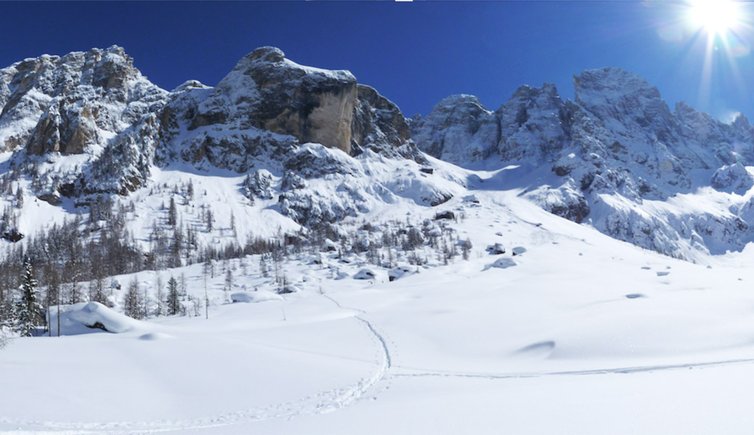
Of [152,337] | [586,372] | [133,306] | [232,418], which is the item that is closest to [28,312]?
[133,306]

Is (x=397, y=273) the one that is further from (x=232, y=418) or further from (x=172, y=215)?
(x=172, y=215)

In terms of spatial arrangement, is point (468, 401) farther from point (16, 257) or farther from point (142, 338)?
point (16, 257)

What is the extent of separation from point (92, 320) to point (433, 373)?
124 feet

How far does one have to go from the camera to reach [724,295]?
34562 millimetres

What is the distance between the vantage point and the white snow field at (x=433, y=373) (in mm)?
13227

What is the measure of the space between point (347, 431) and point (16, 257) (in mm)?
172300

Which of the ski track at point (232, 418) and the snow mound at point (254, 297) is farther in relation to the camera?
the snow mound at point (254, 297)

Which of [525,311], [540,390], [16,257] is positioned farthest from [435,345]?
[16,257]

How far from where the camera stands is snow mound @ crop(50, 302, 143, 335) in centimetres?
4075

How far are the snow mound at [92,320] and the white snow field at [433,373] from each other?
416 millimetres

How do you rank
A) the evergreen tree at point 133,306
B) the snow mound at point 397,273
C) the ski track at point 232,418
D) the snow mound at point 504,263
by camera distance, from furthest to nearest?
the snow mound at point 397,273 < the snow mound at point 504,263 < the evergreen tree at point 133,306 < the ski track at point 232,418

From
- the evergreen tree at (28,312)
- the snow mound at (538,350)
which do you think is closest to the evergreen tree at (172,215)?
the evergreen tree at (28,312)

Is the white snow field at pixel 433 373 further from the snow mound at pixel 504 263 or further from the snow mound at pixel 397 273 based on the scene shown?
the snow mound at pixel 397 273

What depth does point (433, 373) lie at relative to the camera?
2327cm
